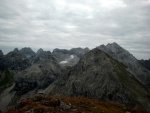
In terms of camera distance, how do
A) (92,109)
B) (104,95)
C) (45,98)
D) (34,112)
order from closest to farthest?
(34,112) → (92,109) → (45,98) → (104,95)

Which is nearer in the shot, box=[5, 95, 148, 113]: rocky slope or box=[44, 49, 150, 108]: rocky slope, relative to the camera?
box=[5, 95, 148, 113]: rocky slope

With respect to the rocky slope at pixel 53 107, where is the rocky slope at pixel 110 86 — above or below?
below


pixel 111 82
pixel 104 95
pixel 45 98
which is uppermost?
pixel 45 98

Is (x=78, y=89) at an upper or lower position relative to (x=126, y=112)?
lower

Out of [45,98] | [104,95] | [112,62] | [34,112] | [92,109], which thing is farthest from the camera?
[112,62]

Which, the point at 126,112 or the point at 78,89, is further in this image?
the point at 78,89

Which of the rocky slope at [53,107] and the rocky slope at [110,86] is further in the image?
the rocky slope at [110,86]

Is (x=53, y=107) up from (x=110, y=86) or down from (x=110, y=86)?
up

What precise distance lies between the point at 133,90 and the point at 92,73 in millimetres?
44235

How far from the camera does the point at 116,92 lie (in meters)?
163

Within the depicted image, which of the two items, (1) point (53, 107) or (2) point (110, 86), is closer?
(1) point (53, 107)

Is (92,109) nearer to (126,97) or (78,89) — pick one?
(126,97)

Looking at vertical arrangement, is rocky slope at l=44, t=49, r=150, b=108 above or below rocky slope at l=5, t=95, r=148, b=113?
below

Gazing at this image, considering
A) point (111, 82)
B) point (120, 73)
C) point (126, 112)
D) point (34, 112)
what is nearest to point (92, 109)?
point (126, 112)
